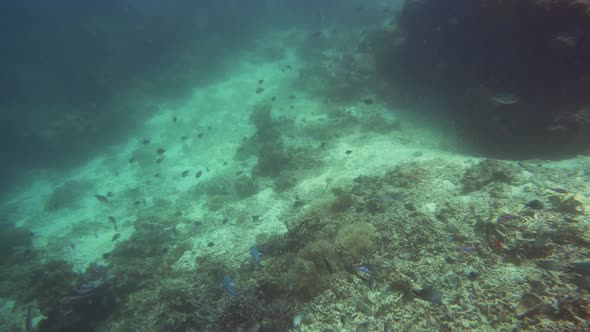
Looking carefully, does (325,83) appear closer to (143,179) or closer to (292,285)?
(143,179)

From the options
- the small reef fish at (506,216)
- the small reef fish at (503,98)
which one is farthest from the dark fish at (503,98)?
the small reef fish at (506,216)

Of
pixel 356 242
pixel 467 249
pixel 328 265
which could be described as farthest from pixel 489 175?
pixel 328 265

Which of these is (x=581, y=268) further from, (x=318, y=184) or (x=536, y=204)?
(x=318, y=184)

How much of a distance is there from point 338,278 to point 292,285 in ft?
2.69

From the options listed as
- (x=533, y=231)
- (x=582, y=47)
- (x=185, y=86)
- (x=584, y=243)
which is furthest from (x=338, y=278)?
(x=185, y=86)

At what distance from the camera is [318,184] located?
397 inches

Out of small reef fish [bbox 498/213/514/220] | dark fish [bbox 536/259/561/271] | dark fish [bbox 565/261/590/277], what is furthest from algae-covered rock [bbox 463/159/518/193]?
dark fish [bbox 565/261/590/277]

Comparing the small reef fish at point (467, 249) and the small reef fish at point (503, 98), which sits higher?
the small reef fish at point (503, 98)

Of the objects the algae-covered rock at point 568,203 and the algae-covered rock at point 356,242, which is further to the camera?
the algae-covered rock at point 356,242

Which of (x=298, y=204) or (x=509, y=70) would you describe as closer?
(x=298, y=204)

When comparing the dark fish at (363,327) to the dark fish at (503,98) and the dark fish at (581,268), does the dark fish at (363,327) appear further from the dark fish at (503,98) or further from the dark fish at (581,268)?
the dark fish at (503,98)

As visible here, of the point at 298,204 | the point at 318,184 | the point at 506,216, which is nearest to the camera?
the point at 506,216

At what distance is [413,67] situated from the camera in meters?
14.6

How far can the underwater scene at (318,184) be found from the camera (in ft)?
13.6
